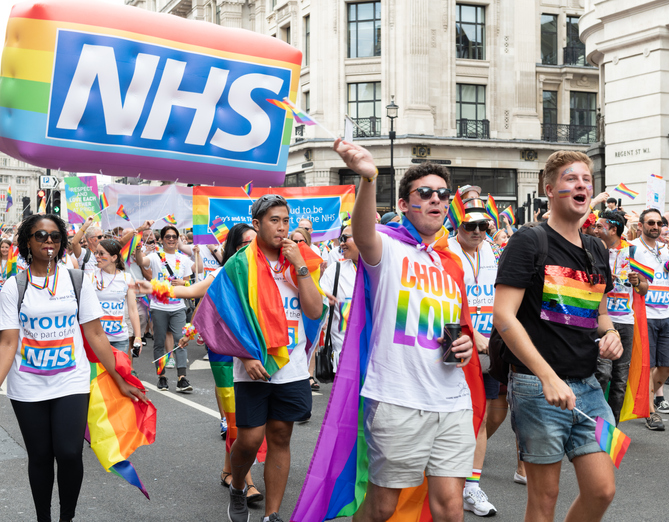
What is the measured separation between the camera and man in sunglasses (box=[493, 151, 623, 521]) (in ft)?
11.0

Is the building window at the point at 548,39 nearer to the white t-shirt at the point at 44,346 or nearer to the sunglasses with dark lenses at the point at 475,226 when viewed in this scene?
the sunglasses with dark lenses at the point at 475,226

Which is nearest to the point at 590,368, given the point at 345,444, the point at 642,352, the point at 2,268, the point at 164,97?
the point at 345,444

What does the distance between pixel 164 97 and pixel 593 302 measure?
472 cm

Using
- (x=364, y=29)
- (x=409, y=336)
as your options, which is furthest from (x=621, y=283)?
(x=364, y=29)

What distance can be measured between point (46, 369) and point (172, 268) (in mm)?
6429

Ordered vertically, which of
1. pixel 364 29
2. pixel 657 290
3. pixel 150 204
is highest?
pixel 364 29

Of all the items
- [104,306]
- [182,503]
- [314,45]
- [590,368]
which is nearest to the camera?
[590,368]

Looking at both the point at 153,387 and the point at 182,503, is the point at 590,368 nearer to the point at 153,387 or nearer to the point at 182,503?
the point at 182,503

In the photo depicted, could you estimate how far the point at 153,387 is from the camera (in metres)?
9.70

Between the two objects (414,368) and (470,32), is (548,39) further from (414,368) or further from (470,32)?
(414,368)

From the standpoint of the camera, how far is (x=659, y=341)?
310 inches

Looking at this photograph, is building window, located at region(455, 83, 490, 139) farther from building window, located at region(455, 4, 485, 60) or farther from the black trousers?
the black trousers

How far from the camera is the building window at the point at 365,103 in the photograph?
122 ft

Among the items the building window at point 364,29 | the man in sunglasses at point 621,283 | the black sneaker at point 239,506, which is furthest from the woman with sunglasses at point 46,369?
the building window at point 364,29
